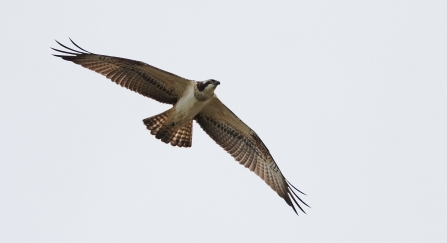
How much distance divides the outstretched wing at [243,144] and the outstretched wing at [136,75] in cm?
91

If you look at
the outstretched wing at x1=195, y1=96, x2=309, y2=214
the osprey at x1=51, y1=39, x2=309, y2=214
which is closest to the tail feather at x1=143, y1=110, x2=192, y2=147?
the osprey at x1=51, y1=39, x2=309, y2=214

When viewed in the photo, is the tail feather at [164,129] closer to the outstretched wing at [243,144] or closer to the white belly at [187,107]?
the white belly at [187,107]

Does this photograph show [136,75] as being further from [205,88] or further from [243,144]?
→ [243,144]

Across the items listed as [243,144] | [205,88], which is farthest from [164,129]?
[243,144]

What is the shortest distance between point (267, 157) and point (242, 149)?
553 mm

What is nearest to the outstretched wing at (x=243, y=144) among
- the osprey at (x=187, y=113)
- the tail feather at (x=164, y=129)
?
the osprey at (x=187, y=113)

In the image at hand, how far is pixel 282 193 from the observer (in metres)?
19.9

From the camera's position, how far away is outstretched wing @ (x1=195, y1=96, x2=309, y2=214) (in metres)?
20.0

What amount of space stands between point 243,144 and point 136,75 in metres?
2.80

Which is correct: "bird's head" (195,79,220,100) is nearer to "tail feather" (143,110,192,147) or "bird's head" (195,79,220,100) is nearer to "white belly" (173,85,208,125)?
"white belly" (173,85,208,125)

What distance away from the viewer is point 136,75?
1925 cm

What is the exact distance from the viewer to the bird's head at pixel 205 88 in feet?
62.1

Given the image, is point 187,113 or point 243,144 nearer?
point 187,113

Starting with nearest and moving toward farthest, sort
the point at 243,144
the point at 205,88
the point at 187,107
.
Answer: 1. the point at 205,88
2. the point at 187,107
3. the point at 243,144
